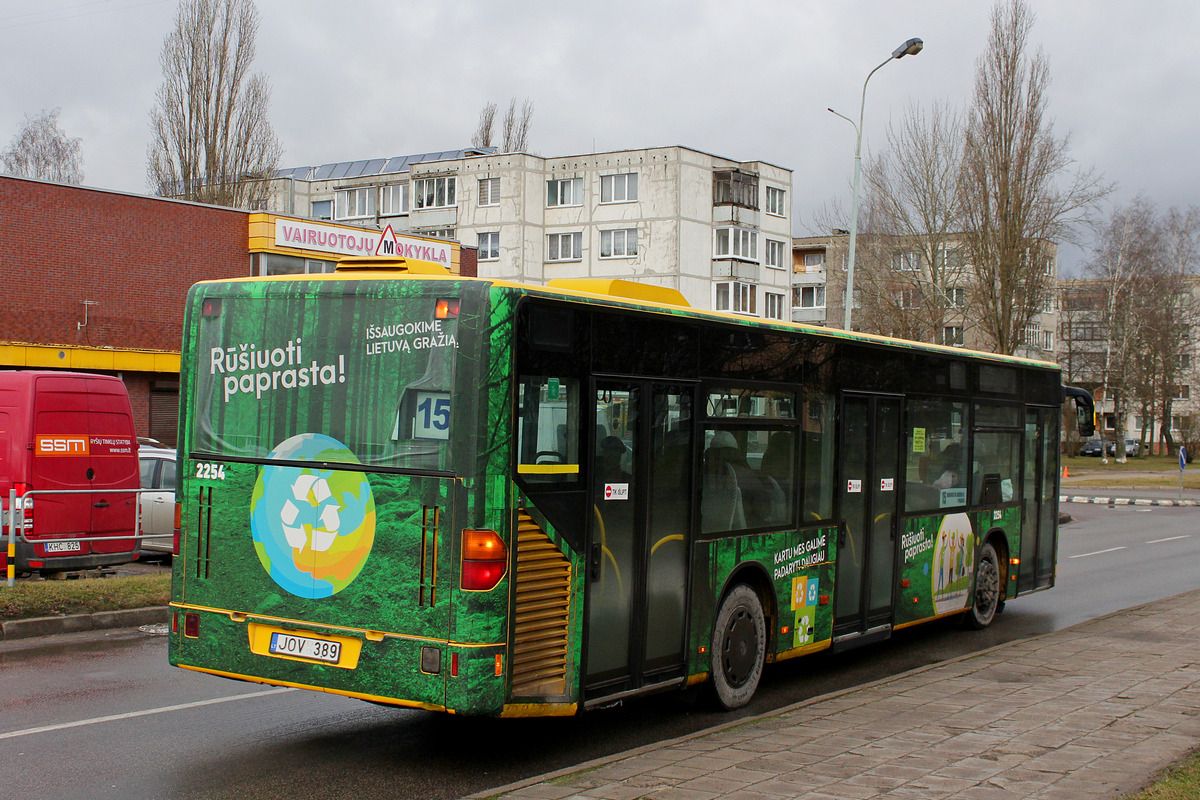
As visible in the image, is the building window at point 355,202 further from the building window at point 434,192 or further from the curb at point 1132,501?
the curb at point 1132,501

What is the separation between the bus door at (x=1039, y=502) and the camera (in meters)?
13.0

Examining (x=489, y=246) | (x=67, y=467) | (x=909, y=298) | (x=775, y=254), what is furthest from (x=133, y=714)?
(x=775, y=254)

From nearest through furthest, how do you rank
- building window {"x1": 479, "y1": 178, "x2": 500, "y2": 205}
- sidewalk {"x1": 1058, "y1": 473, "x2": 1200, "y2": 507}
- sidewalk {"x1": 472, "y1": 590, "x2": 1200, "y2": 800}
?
→ 1. sidewalk {"x1": 472, "y1": 590, "x2": 1200, "y2": 800}
2. sidewalk {"x1": 1058, "y1": 473, "x2": 1200, "y2": 507}
3. building window {"x1": 479, "y1": 178, "x2": 500, "y2": 205}

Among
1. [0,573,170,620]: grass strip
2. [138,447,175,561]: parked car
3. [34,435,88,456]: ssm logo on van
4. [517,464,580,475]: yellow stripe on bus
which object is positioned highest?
[517,464,580,475]: yellow stripe on bus

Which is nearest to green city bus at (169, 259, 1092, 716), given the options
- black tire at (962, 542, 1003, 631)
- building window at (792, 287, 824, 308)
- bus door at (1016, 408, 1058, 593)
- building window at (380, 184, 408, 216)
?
black tire at (962, 542, 1003, 631)

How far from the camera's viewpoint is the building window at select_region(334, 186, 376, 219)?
74125 millimetres

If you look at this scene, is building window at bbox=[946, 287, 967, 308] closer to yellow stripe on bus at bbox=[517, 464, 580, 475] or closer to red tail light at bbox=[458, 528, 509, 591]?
yellow stripe on bus at bbox=[517, 464, 580, 475]

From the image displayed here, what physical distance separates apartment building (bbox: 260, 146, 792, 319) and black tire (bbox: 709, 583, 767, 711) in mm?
52085

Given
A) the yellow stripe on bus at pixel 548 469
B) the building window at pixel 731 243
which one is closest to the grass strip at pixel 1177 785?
the yellow stripe on bus at pixel 548 469

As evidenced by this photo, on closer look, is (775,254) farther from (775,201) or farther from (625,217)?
(625,217)

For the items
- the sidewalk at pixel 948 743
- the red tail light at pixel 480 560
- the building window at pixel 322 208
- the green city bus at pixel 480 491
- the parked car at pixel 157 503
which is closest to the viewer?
the sidewalk at pixel 948 743

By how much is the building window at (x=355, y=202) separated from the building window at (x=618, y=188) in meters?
18.1

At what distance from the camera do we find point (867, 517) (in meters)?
9.90

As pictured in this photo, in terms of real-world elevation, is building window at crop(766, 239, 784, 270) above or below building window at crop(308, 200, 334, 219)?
below
